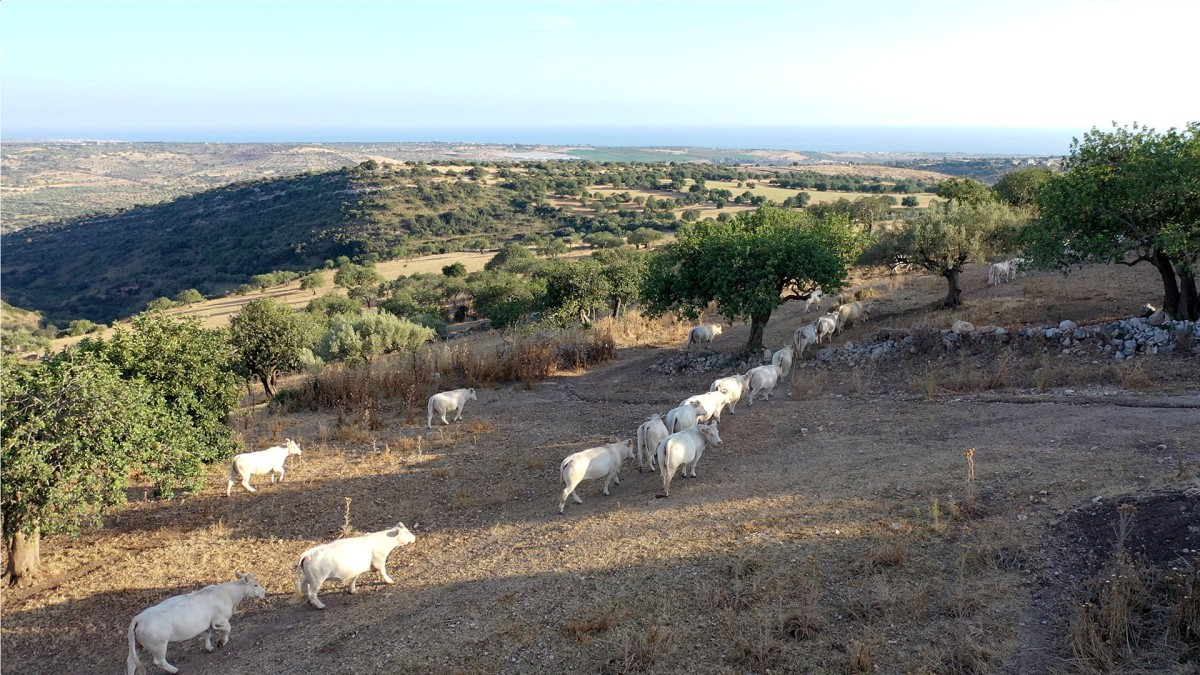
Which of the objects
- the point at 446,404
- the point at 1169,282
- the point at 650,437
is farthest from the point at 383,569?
the point at 1169,282

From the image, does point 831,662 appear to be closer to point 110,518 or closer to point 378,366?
point 110,518

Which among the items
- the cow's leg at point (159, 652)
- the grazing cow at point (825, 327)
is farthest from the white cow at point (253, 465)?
the grazing cow at point (825, 327)

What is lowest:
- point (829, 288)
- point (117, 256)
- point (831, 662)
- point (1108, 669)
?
point (117, 256)

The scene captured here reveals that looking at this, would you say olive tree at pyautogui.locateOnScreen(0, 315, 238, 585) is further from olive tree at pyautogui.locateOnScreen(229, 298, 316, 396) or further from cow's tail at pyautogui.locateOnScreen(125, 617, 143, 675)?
olive tree at pyautogui.locateOnScreen(229, 298, 316, 396)

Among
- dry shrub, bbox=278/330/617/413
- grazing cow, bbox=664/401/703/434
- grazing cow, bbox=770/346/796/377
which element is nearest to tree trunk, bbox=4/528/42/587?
dry shrub, bbox=278/330/617/413

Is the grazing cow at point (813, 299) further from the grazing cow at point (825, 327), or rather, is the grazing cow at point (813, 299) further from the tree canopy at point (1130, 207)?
the tree canopy at point (1130, 207)

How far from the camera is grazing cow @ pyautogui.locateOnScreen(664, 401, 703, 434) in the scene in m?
12.0

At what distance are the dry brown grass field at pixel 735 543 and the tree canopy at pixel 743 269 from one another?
3.90m

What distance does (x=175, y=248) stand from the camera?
280 ft

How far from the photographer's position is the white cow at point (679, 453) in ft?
32.9

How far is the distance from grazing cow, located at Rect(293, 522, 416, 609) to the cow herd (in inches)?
0.4

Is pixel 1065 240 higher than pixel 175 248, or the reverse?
pixel 1065 240

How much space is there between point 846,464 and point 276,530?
29.0 ft

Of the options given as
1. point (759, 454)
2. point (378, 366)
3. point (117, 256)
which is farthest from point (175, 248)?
point (759, 454)
